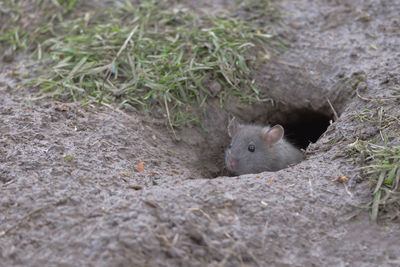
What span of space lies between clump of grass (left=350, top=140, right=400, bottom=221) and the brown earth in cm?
10

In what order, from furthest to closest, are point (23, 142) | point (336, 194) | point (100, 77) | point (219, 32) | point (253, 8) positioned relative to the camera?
point (253, 8)
point (219, 32)
point (100, 77)
point (23, 142)
point (336, 194)

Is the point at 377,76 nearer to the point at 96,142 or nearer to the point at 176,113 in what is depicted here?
the point at 176,113

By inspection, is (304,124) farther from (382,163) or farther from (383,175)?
(383,175)

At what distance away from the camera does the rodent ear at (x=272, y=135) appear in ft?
19.1

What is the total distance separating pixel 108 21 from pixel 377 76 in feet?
13.0

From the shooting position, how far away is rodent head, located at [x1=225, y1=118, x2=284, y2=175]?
5.85 m

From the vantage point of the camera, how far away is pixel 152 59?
6125mm

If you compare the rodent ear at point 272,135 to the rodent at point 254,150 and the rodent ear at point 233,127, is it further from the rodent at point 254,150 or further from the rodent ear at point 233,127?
the rodent ear at point 233,127

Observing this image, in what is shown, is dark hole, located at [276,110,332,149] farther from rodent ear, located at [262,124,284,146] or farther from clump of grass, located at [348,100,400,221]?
clump of grass, located at [348,100,400,221]

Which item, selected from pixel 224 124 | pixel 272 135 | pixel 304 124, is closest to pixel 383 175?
pixel 272 135

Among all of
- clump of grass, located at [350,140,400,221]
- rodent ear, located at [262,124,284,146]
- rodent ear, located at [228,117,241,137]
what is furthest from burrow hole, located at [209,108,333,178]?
clump of grass, located at [350,140,400,221]

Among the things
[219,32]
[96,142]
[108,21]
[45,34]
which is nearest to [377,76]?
[219,32]

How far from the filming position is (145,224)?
3.28 m

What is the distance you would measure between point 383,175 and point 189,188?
166 centimetres
